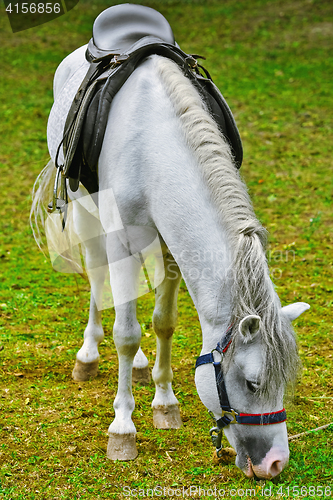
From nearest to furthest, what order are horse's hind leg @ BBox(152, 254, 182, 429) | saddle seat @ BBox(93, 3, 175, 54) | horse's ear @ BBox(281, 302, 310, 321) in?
horse's ear @ BBox(281, 302, 310, 321)
horse's hind leg @ BBox(152, 254, 182, 429)
saddle seat @ BBox(93, 3, 175, 54)

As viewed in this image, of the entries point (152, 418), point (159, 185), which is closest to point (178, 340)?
point (152, 418)

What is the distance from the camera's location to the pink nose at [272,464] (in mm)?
2484

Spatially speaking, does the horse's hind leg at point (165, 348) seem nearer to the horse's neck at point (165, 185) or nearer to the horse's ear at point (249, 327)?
the horse's neck at point (165, 185)

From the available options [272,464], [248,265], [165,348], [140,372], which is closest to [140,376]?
[140,372]

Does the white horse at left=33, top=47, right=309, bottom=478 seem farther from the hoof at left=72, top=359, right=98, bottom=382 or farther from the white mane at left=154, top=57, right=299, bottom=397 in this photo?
the hoof at left=72, top=359, right=98, bottom=382

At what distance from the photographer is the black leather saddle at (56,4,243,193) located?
3.19 m

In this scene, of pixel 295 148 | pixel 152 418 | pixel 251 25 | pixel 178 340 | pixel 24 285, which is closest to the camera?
pixel 152 418

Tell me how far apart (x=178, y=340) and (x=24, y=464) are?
181 cm

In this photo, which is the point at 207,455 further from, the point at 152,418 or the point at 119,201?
the point at 119,201

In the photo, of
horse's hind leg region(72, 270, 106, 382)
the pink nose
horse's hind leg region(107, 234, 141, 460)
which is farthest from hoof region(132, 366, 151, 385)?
the pink nose

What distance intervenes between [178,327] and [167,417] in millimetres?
1371

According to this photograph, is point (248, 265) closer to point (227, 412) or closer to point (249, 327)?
point (249, 327)

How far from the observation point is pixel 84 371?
408cm

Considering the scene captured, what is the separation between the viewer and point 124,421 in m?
3.26
